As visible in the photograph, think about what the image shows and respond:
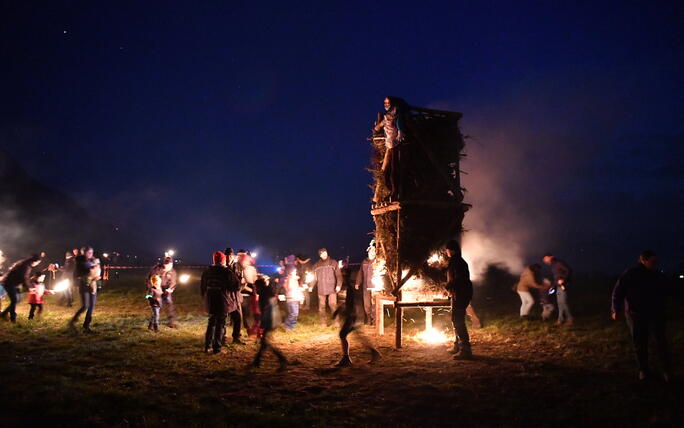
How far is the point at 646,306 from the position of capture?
21.6ft

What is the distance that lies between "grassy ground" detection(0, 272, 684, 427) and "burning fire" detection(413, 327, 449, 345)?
1.29ft

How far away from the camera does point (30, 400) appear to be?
19.3 ft

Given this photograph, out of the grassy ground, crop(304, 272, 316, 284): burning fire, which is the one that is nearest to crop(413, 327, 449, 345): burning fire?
the grassy ground

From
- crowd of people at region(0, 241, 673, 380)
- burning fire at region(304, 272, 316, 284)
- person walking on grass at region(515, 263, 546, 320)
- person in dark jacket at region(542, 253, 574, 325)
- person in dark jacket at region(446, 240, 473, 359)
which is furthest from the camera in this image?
burning fire at region(304, 272, 316, 284)

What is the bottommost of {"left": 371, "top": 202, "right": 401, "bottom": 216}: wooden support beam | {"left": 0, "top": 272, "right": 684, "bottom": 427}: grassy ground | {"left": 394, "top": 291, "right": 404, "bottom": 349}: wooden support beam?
{"left": 0, "top": 272, "right": 684, "bottom": 427}: grassy ground

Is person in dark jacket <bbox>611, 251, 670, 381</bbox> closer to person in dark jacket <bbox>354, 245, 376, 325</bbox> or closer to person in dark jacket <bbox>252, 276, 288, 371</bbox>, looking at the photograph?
person in dark jacket <bbox>252, 276, 288, 371</bbox>

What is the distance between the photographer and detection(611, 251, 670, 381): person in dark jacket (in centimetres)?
655

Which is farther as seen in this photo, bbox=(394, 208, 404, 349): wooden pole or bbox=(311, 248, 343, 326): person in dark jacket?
bbox=(311, 248, 343, 326): person in dark jacket

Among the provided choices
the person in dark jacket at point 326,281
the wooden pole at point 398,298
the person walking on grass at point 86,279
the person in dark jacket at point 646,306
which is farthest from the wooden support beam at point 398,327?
the person walking on grass at point 86,279

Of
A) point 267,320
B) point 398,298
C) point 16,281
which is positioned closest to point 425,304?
point 398,298

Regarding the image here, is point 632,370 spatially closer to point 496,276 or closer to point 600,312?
point 600,312

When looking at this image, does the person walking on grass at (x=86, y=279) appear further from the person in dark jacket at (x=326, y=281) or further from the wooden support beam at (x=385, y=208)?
the wooden support beam at (x=385, y=208)

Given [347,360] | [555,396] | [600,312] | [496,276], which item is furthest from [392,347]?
[496,276]

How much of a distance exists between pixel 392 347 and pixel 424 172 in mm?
4679
